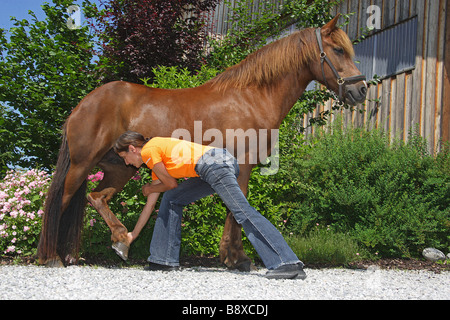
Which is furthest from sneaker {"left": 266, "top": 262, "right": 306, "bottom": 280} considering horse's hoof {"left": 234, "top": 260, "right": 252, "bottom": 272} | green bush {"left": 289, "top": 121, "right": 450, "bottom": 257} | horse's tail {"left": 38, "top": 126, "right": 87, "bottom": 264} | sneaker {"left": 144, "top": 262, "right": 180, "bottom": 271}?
green bush {"left": 289, "top": 121, "right": 450, "bottom": 257}

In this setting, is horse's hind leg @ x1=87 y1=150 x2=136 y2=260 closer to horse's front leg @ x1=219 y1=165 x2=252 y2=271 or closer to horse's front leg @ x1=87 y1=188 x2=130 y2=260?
horse's front leg @ x1=87 y1=188 x2=130 y2=260

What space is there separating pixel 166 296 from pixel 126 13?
6024 mm

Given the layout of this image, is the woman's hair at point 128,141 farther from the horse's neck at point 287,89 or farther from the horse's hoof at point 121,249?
the horse's neck at point 287,89

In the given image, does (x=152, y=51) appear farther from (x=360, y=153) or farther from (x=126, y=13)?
(x=360, y=153)

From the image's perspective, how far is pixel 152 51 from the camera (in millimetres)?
7379

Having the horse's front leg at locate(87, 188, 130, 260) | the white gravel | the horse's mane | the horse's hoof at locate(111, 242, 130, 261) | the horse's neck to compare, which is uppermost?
the horse's mane

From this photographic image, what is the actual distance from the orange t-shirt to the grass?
228cm

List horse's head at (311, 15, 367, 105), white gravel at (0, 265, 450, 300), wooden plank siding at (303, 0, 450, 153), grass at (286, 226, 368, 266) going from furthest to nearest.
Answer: wooden plank siding at (303, 0, 450, 153) → grass at (286, 226, 368, 266) → horse's head at (311, 15, 367, 105) → white gravel at (0, 265, 450, 300)

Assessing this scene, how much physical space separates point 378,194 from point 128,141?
394 centimetres

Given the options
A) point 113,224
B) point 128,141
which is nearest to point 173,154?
point 128,141

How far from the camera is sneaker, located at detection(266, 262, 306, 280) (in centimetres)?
361

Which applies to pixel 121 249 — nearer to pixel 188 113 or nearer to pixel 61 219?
pixel 61 219

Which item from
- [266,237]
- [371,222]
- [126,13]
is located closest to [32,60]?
[126,13]

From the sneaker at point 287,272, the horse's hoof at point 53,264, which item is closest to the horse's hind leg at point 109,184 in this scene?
the horse's hoof at point 53,264
